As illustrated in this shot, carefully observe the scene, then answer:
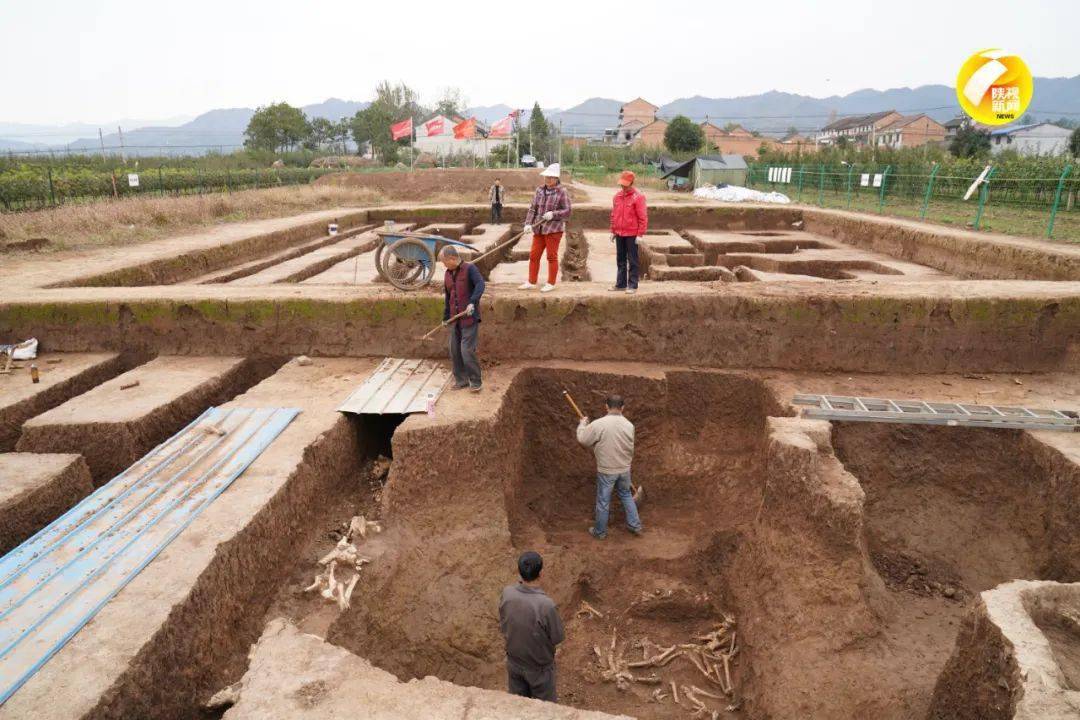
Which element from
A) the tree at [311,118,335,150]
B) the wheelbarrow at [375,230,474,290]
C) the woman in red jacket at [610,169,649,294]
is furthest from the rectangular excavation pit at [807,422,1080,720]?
the tree at [311,118,335,150]

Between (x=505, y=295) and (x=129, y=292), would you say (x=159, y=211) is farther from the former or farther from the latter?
(x=505, y=295)

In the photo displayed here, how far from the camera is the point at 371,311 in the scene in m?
6.79

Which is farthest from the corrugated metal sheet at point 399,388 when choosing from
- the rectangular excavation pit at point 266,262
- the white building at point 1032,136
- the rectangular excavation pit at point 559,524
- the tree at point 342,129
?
the white building at point 1032,136

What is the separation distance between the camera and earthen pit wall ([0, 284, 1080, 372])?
251 inches

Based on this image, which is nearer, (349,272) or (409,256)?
(409,256)

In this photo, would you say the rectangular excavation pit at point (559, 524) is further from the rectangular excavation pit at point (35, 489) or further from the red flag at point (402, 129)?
the red flag at point (402, 129)

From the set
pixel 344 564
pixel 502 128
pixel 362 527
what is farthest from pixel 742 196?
pixel 344 564

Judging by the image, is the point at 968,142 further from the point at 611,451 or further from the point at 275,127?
the point at 275,127

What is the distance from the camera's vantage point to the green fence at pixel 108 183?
1798 cm

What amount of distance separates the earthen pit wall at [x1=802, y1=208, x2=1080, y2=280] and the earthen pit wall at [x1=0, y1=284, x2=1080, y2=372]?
3296 mm

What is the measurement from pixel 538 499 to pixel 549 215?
2915 millimetres

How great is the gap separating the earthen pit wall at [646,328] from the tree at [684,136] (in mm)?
42485

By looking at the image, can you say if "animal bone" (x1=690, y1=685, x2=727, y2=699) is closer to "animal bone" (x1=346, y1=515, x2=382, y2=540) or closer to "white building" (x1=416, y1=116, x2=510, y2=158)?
"animal bone" (x1=346, y1=515, x2=382, y2=540)

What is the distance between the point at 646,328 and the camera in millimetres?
6676
